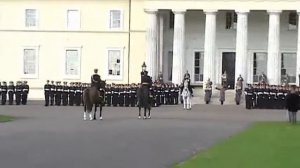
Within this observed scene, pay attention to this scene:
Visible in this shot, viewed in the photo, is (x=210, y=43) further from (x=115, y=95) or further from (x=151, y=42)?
(x=115, y=95)

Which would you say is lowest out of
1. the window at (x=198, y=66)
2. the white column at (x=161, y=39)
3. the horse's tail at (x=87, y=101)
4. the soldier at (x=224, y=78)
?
the horse's tail at (x=87, y=101)

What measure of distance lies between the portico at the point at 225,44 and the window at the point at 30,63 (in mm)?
9972

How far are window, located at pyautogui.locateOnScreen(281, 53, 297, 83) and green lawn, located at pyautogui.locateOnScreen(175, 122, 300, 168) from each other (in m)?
33.2

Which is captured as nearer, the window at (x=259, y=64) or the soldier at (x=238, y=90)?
the soldier at (x=238, y=90)

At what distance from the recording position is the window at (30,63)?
60906 millimetres

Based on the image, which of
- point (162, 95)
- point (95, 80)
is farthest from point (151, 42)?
point (95, 80)

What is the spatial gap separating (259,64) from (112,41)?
11.8 meters

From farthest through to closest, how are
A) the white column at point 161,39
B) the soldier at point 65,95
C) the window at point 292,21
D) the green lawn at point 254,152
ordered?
1. the window at point 292,21
2. the white column at point 161,39
3. the soldier at point 65,95
4. the green lawn at point 254,152

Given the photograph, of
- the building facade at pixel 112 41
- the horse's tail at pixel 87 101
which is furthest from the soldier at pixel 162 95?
the horse's tail at pixel 87 101

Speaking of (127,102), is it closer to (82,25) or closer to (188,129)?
(82,25)

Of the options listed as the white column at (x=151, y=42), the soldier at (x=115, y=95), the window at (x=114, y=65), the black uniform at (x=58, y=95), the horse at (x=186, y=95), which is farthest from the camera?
the window at (x=114, y=65)

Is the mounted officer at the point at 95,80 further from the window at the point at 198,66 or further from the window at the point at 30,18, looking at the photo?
the window at the point at 30,18

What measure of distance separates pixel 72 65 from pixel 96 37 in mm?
3094

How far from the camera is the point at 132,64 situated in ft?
196
